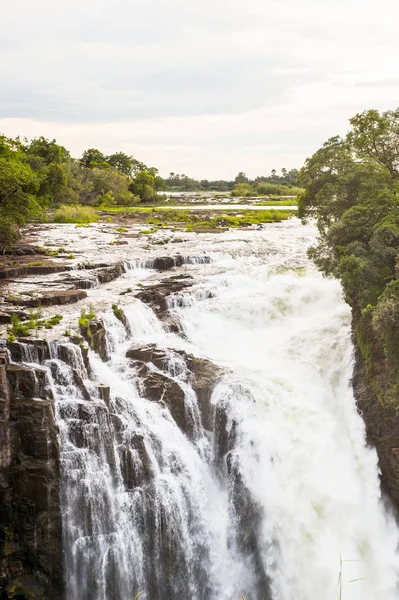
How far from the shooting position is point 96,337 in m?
17.5

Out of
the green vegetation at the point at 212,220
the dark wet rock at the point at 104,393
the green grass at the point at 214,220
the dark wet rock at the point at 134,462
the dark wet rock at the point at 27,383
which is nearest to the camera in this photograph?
the dark wet rock at the point at 27,383

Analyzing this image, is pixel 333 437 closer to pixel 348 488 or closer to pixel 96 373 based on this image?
pixel 348 488

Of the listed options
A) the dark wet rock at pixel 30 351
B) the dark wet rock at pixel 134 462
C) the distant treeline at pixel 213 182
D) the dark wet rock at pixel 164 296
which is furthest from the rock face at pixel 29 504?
the distant treeline at pixel 213 182

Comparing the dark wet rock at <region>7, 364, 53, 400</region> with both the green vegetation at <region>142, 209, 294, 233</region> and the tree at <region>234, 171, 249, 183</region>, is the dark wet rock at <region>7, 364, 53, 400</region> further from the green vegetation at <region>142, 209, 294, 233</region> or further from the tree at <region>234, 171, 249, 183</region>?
the tree at <region>234, 171, 249, 183</region>

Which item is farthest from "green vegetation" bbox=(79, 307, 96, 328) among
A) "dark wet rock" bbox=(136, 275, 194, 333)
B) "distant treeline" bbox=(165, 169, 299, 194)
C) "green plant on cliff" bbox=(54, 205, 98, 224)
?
"distant treeline" bbox=(165, 169, 299, 194)

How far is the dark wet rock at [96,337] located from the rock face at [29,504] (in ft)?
14.6

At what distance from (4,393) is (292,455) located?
8.48 meters

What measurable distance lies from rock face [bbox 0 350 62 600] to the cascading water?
15.0 inches

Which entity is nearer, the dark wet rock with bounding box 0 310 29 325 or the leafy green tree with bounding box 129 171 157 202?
the dark wet rock with bounding box 0 310 29 325

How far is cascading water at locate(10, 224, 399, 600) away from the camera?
13.2 metres

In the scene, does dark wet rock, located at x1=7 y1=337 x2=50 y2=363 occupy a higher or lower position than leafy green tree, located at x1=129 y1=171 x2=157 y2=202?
lower

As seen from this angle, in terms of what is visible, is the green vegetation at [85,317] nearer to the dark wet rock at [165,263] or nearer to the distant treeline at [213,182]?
the dark wet rock at [165,263]

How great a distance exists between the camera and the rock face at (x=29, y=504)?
489 inches

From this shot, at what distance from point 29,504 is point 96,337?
244 inches
